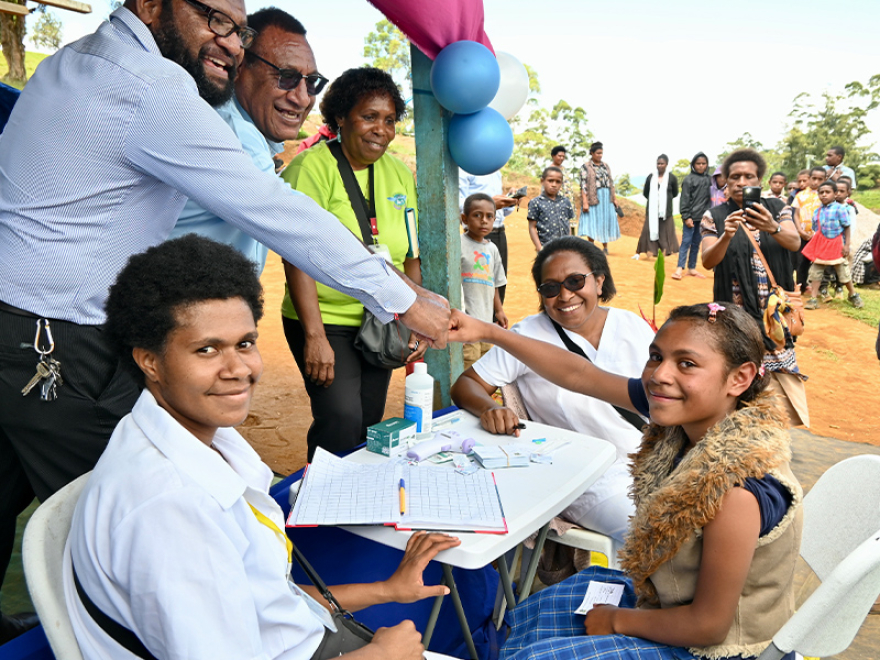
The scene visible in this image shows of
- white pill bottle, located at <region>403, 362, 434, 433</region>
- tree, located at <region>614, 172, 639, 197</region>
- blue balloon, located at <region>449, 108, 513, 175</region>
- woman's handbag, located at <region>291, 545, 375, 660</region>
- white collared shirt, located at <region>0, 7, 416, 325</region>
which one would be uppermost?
tree, located at <region>614, 172, 639, 197</region>

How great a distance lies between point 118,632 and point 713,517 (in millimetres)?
1185

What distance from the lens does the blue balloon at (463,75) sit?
300 cm

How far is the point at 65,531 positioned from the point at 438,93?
254 centimetres

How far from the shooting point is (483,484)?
1.92 m

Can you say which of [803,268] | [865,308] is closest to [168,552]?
[803,268]

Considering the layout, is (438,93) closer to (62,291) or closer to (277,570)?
(62,291)

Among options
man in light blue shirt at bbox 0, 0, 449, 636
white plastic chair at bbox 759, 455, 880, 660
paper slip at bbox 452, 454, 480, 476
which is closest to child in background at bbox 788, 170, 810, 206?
white plastic chair at bbox 759, 455, 880, 660

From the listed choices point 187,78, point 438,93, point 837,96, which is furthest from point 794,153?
point 187,78

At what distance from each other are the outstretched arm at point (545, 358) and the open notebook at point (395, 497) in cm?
59

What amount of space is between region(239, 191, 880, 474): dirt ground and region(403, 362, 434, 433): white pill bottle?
2.45 m

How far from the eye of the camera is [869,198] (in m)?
21.2

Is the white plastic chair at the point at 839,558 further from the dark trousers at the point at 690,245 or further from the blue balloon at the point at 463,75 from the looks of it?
the dark trousers at the point at 690,245

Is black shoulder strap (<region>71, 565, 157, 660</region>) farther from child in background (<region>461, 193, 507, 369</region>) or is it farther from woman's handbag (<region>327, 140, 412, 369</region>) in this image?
child in background (<region>461, 193, 507, 369</region>)

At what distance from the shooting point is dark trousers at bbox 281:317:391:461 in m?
2.92
